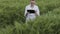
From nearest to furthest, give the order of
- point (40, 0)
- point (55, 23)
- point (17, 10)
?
point (55, 23) → point (17, 10) → point (40, 0)

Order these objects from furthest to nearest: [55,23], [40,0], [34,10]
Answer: [40,0]
[34,10]
[55,23]

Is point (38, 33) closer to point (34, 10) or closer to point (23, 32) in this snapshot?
point (23, 32)

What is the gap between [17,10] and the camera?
7.46m

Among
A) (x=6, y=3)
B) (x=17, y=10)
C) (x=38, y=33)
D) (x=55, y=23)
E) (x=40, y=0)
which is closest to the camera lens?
(x=38, y=33)

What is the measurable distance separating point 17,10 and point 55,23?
2649 millimetres

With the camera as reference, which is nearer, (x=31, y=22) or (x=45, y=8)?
(x=31, y=22)

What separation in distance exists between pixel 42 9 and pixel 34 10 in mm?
1885

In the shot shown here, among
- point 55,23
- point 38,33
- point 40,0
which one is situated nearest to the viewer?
point 38,33

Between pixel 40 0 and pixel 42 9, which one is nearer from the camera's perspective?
pixel 42 9

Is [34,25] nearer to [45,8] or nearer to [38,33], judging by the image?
[38,33]

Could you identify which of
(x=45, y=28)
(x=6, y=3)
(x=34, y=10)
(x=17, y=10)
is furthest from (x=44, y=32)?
(x=6, y=3)

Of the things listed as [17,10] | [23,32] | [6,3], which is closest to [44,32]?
[23,32]

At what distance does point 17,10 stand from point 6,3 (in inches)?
39.0

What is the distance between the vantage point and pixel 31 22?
4.98 m
